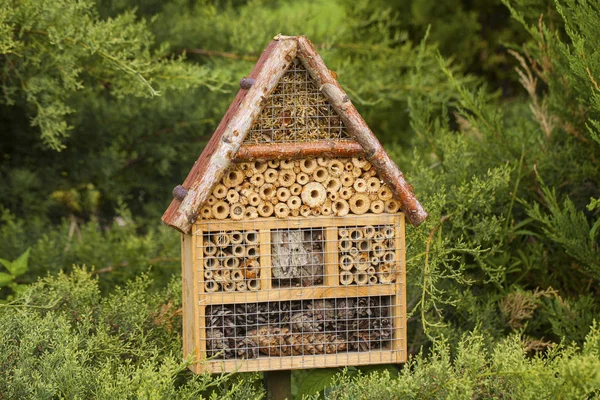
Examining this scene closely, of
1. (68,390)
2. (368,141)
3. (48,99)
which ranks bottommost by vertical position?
(68,390)

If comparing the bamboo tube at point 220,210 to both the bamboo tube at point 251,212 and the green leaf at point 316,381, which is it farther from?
the green leaf at point 316,381

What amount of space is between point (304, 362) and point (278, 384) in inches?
8.4

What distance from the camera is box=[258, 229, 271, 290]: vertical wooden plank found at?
294 cm

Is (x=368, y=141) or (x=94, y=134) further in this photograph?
(x=94, y=134)

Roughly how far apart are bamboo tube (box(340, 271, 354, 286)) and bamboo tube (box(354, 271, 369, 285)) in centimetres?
2

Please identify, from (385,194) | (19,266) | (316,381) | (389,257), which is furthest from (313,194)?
(19,266)

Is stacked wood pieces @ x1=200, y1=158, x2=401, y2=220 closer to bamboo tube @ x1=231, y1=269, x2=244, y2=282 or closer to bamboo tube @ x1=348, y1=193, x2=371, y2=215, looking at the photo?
bamboo tube @ x1=348, y1=193, x2=371, y2=215

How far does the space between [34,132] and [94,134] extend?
44 cm

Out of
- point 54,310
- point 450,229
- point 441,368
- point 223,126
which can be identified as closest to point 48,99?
point 54,310

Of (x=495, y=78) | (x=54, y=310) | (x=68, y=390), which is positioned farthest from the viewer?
(x=495, y=78)

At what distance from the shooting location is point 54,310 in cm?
366

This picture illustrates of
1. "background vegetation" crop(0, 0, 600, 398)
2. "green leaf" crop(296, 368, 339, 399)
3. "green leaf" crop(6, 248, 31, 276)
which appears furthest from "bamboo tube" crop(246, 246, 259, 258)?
"green leaf" crop(6, 248, 31, 276)

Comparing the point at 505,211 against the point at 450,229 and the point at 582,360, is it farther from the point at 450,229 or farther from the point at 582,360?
the point at 582,360

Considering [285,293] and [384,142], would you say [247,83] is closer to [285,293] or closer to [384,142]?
[285,293]
